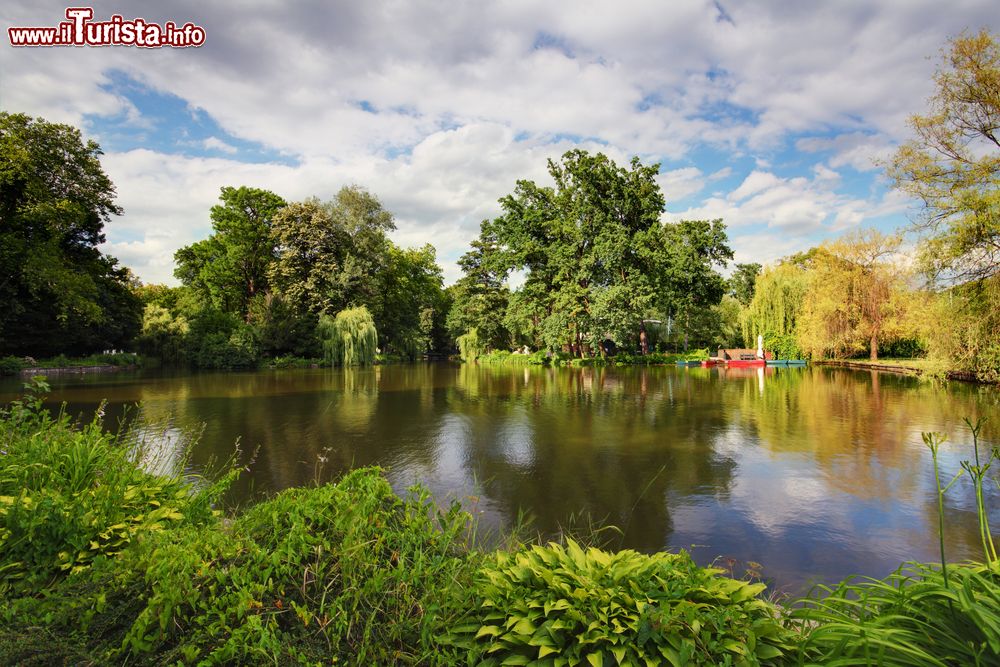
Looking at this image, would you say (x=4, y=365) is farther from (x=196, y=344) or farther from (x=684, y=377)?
(x=684, y=377)

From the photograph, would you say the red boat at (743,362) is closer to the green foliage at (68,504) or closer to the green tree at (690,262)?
the green tree at (690,262)

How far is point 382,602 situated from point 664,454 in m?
6.86

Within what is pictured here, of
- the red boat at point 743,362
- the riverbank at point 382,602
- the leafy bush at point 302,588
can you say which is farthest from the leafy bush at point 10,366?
the red boat at point 743,362

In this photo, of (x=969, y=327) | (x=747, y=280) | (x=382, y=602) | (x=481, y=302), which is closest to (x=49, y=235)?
(x=481, y=302)

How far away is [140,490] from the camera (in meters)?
3.46

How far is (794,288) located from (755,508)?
105 feet

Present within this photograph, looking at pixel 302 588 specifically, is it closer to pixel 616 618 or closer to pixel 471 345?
pixel 616 618

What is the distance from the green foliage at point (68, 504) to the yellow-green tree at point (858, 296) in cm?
3116

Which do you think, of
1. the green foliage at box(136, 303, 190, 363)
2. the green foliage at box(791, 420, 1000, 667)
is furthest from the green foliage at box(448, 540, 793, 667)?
the green foliage at box(136, 303, 190, 363)

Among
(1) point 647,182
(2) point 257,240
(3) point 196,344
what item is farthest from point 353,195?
(1) point 647,182

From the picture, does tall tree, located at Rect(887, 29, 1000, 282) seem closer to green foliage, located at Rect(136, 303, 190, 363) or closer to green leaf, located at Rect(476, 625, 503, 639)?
green leaf, located at Rect(476, 625, 503, 639)

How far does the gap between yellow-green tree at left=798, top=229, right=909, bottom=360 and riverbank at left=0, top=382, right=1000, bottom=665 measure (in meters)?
29.9

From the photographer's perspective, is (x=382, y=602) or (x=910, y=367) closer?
(x=382, y=602)

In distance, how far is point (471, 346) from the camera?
146ft
